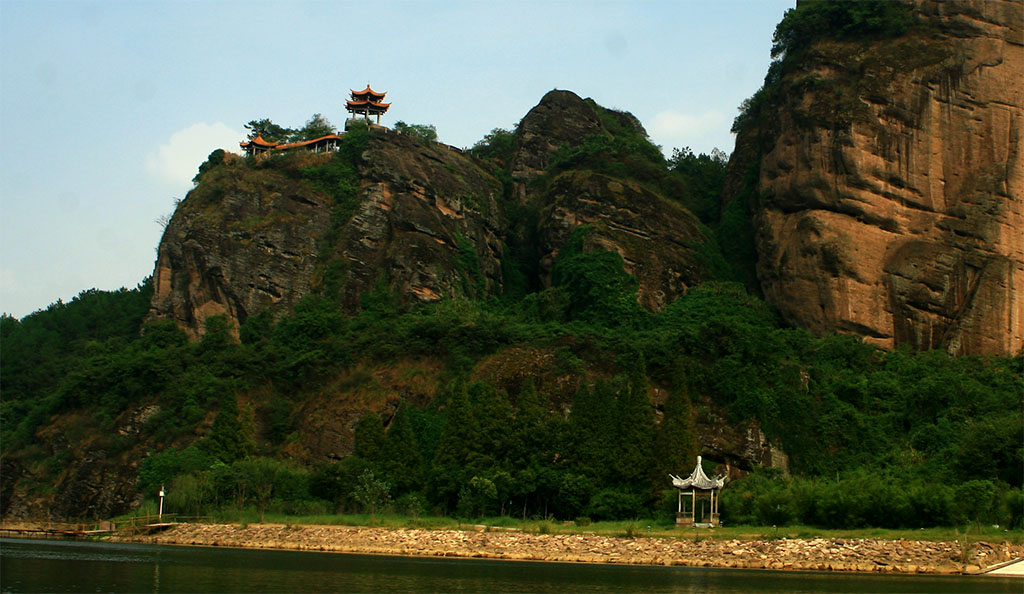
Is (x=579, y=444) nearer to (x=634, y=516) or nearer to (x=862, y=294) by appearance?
(x=634, y=516)

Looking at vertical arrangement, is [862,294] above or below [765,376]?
above

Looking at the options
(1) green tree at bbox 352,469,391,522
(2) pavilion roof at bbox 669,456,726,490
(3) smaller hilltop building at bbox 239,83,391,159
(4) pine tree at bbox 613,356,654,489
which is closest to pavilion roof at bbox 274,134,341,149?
(3) smaller hilltop building at bbox 239,83,391,159

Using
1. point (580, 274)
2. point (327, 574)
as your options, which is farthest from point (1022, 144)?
point (327, 574)

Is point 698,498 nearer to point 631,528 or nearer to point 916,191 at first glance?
Result: point 631,528

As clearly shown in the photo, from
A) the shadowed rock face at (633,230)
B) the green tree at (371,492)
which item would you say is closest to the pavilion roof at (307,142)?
the shadowed rock face at (633,230)

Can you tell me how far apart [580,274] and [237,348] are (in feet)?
60.9

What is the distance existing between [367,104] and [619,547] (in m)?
44.1

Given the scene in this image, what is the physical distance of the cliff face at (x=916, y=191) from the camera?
188 ft

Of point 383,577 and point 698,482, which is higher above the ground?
point 698,482

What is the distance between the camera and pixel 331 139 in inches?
2879

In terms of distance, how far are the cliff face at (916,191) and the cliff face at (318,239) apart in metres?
18.8

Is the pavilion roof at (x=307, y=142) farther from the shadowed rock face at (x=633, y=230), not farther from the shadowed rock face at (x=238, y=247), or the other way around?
the shadowed rock face at (x=633, y=230)

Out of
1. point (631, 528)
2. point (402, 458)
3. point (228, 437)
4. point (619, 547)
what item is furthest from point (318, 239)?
point (619, 547)

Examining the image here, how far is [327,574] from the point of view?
3203cm
